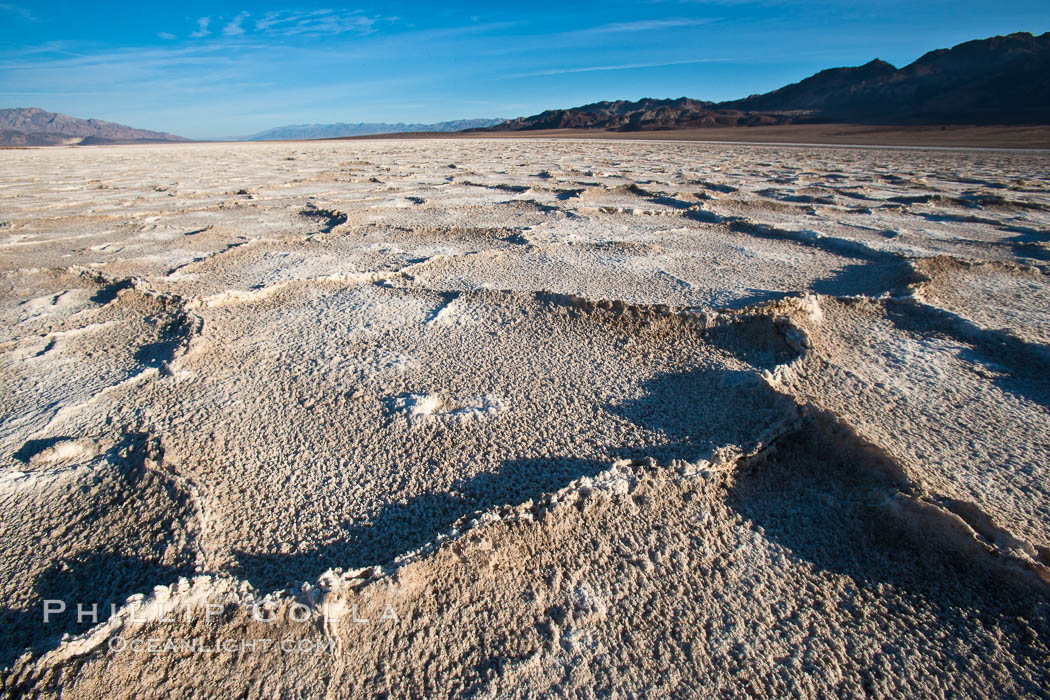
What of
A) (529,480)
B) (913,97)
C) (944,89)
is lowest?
(529,480)

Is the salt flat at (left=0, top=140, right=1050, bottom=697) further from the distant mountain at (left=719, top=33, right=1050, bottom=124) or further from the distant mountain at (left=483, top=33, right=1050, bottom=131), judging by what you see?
the distant mountain at (left=719, top=33, right=1050, bottom=124)

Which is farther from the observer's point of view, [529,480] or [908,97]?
[908,97]

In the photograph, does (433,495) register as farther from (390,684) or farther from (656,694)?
(656,694)

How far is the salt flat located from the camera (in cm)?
74

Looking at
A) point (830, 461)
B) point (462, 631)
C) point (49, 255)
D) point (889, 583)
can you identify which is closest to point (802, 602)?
point (889, 583)

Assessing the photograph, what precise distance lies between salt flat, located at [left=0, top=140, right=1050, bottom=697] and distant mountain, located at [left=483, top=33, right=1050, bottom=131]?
29123 millimetres

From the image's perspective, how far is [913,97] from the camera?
123 ft

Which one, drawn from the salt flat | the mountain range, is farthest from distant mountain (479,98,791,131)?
the salt flat

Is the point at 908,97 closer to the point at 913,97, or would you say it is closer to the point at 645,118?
the point at 913,97

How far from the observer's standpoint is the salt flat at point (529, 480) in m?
0.74

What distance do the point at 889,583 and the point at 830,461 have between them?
0.31 meters

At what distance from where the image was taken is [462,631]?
76 centimetres

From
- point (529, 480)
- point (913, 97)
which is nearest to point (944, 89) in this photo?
point (913, 97)

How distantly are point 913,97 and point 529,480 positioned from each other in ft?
161
